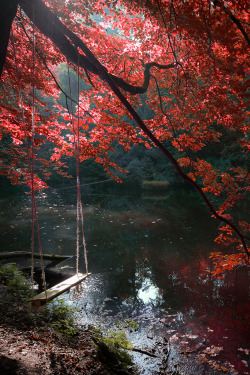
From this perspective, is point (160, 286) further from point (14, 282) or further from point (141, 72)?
point (141, 72)

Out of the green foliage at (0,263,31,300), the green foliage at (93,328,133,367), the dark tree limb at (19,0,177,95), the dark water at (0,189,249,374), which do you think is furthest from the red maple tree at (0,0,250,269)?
the green foliage at (0,263,31,300)

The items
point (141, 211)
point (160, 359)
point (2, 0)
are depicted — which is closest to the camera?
point (2, 0)

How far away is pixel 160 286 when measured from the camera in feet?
21.1

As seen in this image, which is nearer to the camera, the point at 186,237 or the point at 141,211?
the point at 186,237

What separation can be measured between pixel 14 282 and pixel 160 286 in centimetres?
342

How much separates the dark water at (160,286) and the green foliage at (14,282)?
1070 mm

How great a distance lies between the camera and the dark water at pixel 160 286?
13.3ft

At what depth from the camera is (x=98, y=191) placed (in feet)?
86.4

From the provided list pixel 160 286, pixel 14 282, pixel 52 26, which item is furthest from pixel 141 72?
pixel 14 282

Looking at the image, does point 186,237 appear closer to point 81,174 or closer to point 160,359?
point 160,359

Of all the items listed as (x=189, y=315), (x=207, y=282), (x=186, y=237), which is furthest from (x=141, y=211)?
(x=189, y=315)

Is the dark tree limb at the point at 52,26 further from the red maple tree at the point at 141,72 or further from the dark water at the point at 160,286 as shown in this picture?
the dark water at the point at 160,286

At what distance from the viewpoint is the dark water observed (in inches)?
160

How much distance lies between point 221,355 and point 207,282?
2.68 metres
